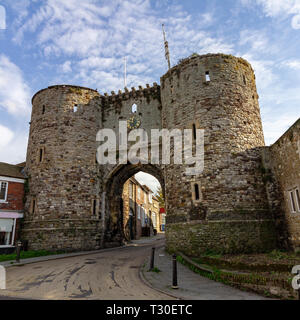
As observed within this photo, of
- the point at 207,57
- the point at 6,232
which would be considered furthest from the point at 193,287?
the point at 6,232

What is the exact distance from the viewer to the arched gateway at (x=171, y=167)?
11.5 meters

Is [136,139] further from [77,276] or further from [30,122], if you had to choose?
[77,276]

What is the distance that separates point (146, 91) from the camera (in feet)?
59.2

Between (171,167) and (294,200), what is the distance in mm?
6031

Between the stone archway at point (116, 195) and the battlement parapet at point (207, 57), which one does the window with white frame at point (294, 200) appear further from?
the stone archway at point (116, 195)

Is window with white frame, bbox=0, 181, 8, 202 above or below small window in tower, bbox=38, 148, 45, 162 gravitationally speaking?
below

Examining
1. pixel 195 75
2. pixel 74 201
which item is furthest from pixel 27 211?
pixel 195 75

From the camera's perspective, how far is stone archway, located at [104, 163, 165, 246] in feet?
59.7

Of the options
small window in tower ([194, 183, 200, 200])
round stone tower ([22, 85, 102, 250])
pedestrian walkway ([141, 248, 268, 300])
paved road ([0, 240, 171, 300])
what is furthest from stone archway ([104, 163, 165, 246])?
pedestrian walkway ([141, 248, 268, 300])

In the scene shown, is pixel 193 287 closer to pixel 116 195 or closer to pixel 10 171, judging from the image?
pixel 116 195

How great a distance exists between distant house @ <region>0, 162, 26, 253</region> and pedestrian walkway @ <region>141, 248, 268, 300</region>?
10789 mm

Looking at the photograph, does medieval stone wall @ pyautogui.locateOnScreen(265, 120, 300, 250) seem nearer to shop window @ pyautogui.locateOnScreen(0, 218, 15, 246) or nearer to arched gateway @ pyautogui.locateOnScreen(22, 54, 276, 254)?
arched gateway @ pyautogui.locateOnScreen(22, 54, 276, 254)

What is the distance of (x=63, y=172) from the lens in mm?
16625

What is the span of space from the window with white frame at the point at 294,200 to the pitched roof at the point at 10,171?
1598 centimetres
